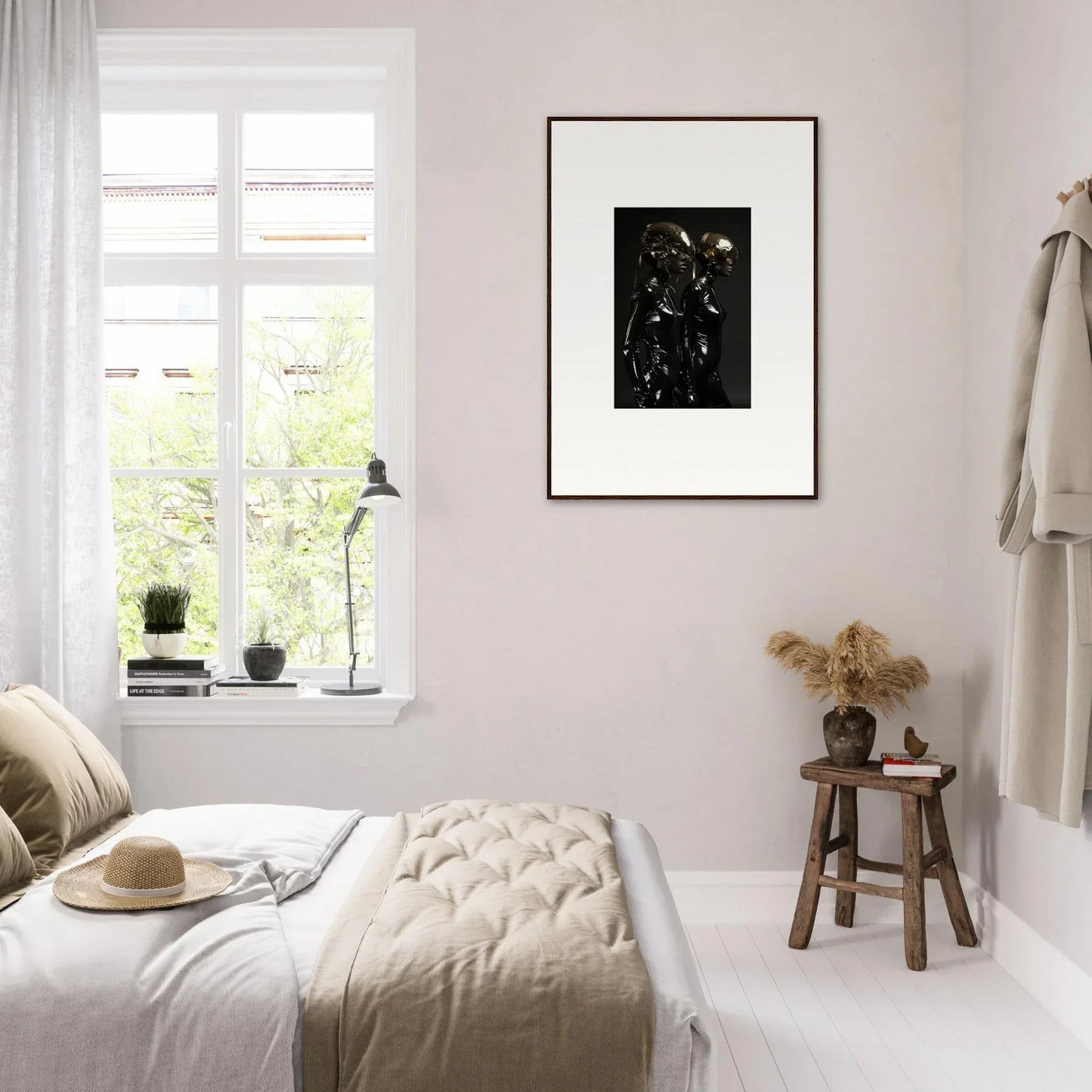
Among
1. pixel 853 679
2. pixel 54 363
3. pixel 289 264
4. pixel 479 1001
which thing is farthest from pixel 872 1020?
pixel 54 363

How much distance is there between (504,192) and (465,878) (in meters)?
2.10

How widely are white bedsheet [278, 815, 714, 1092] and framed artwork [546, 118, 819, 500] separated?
1.23 metres

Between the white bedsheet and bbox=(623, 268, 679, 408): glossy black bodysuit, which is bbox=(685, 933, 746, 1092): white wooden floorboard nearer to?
the white bedsheet

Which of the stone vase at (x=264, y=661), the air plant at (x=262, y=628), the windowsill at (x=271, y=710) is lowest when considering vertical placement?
the windowsill at (x=271, y=710)

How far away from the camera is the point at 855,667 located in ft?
9.36

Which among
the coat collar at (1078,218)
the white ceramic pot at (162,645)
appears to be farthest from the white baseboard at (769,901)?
the coat collar at (1078,218)

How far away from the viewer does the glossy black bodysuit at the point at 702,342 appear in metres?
3.12

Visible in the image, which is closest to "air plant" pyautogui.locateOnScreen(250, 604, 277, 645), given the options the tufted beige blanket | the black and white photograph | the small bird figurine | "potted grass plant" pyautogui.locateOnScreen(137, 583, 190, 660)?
"potted grass plant" pyautogui.locateOnScreen(137, 583, 190, 660)

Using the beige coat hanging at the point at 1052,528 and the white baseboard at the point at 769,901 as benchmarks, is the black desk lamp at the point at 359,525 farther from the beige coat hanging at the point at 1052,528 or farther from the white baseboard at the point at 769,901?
the beige coat hanging at the point at 1052,528

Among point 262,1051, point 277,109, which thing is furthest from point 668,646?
point 277,109

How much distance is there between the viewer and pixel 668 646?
313 cm

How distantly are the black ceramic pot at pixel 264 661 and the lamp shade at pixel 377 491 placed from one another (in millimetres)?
538

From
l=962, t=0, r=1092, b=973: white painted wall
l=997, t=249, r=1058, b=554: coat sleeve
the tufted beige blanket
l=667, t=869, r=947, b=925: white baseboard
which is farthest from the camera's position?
l=667, t=869, r=947, b=925: white baseboard

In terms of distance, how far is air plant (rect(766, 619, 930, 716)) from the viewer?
286 cm
